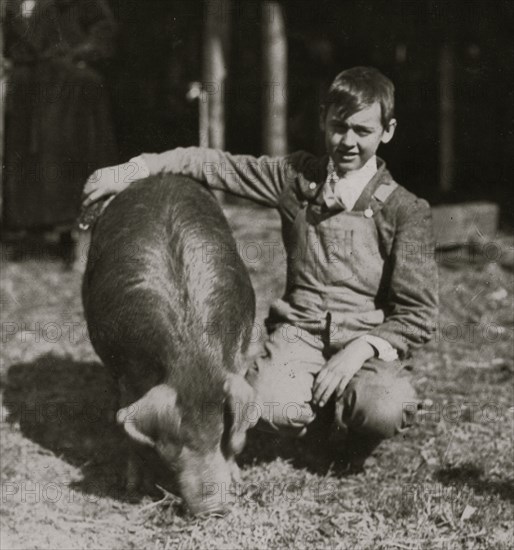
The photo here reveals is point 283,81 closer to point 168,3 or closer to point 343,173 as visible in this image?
point 168,3

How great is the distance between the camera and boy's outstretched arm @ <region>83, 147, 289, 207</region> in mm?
4238

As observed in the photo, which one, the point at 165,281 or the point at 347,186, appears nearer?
the point at 165,281

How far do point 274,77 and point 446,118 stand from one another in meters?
2.21

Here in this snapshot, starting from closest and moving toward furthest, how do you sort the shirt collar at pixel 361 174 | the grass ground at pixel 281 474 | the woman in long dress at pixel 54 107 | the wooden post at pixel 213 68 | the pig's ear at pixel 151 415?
the pig's ear at pixel 151 415
the grass ground at pixel 281 474
the shirt collar at pixel 361 174
the woman in long dress at pixel 54 107
the wooden post at pixel 213 68

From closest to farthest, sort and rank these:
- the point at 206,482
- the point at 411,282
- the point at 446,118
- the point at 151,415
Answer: the point at 151,415, the point at 206,482, the point at 411,282, the point at 446,118

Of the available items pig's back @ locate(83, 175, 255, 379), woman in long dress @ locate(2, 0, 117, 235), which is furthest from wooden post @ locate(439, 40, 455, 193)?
pig's back @ locate(83, 175, 255, 379)

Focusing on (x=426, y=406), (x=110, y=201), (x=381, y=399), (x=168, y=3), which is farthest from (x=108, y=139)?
(x=381, y=399)

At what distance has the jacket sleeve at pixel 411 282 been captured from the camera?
3898 mm

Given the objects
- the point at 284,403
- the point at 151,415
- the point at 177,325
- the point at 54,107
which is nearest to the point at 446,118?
the point at 54,107

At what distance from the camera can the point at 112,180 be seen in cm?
431

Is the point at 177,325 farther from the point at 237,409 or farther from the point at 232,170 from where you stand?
the point at 232,170

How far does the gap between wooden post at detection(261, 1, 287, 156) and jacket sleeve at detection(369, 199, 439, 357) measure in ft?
18.3

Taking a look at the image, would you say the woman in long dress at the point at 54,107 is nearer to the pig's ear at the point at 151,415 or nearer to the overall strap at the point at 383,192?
the overall strap at the point at 383,192

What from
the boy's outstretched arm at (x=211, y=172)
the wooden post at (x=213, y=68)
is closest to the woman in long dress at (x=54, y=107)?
the wooden post at (x=213, y=68)
